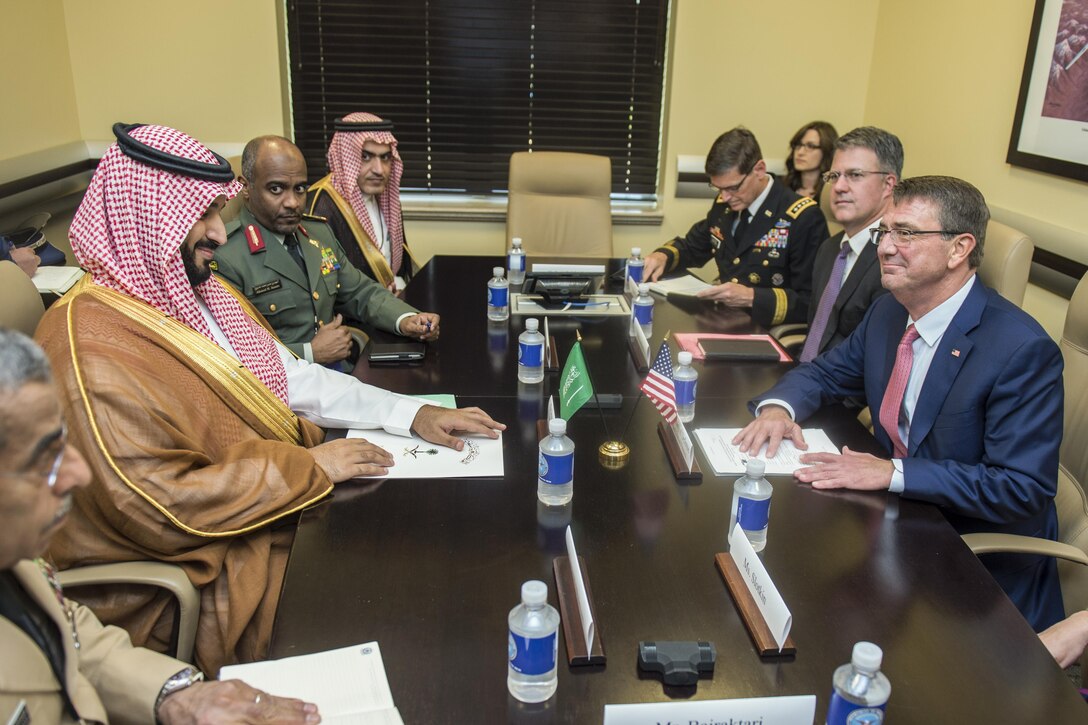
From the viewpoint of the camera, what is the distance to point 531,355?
2.27m

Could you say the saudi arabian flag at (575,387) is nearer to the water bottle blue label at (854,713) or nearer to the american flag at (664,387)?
the american flag at (664,387)

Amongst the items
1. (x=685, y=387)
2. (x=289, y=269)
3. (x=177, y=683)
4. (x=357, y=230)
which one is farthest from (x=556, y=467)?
(x=357, y=230)

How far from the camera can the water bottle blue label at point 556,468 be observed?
157cm

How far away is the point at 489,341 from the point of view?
2664mm

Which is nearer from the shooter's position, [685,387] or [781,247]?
[685,387]

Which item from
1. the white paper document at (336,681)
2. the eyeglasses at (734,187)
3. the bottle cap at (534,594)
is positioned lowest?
the white paper document at (336,681)

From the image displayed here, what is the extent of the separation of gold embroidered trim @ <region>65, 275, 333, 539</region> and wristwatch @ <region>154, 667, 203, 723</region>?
325mm

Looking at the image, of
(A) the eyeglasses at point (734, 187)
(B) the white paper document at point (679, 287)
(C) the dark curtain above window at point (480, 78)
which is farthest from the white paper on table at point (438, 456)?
(C) the dark curtain above window at point (480, 78)

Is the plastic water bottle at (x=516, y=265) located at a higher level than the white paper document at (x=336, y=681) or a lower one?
higher

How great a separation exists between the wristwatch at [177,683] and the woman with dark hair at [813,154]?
3909 millimetres

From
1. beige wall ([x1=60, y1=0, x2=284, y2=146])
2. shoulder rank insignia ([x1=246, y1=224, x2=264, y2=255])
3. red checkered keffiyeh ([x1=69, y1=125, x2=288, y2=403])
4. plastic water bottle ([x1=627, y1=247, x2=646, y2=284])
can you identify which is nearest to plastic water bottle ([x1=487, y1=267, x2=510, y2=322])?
plastic water bottle ([x1=627, y1=247, x2=646, y2=284])

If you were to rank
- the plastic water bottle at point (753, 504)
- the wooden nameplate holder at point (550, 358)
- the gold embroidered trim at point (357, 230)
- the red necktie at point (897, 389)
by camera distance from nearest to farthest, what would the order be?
the plastic water bottle at point (753, 504), the red necktie at point (897, 389), the wooden nameplate holder at point (550, 358), the gold embroidered trim at point (357, 230)

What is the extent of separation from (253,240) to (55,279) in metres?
1.06

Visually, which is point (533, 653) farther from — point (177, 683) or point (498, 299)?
point (498, 299)
